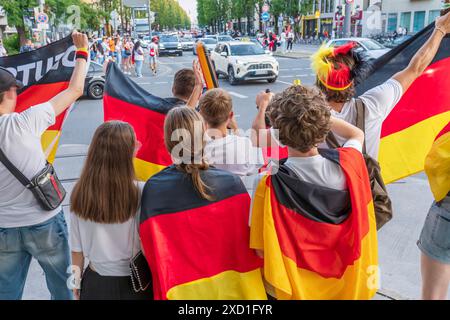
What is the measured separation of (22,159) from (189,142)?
1.01 meters

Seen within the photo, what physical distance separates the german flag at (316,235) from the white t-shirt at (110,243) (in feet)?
1.96

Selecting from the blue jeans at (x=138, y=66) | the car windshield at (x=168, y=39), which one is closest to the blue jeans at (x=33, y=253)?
the blue jeans at (x=138, y=66)

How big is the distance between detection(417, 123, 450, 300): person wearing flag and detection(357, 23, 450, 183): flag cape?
2.81 feet

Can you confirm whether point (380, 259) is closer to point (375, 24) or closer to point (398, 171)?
point (398, 171)

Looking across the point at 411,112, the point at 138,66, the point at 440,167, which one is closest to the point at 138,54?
the point at 138,66

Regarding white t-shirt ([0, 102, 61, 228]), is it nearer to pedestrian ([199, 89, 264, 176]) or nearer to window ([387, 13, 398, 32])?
pedestrian ([199, 89, 264, 176])

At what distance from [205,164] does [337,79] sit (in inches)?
42.2

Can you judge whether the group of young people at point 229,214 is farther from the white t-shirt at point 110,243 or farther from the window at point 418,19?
the window at point 418,19

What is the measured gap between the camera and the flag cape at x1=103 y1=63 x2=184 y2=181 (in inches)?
148

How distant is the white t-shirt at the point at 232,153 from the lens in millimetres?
2627

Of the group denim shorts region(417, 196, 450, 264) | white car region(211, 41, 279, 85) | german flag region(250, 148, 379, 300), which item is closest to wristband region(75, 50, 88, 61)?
german flag region(250, 148, 379, 300)

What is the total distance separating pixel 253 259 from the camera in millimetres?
2076

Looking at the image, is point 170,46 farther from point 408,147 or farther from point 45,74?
point 408,147
